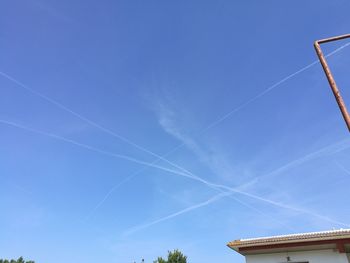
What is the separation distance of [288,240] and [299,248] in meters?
0.80

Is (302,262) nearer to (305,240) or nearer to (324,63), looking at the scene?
(305,240)

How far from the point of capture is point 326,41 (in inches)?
310

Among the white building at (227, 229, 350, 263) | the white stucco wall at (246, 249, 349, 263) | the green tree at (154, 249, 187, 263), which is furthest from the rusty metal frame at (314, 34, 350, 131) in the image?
the green tree at (154, 249, 187, 263)

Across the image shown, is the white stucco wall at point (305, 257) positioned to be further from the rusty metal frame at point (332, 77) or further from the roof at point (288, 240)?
the rusty metal frame at point (332, 77)

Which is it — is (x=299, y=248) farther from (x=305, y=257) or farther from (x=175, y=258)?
(x=175, y=258)

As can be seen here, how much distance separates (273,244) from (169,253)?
22823 millimetres

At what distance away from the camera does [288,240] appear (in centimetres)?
1530

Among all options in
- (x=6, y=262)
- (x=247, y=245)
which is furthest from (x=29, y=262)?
(x=247, y=245)

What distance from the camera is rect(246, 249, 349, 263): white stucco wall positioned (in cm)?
1462

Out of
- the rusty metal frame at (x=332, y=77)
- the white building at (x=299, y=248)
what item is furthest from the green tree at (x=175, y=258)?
the rusty metal frame at (x=332, y=77)

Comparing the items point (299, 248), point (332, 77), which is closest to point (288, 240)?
point (299, 248)

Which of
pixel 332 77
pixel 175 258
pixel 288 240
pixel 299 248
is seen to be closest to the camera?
pixel 332 77

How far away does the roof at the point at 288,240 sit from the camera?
14391 mm

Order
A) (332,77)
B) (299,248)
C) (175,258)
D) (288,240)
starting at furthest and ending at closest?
(175,258)
(299,248)
(288,240)
(332,77)
